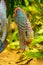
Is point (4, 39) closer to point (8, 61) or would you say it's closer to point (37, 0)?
point (8, 61)

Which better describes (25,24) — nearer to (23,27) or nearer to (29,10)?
(23,27)

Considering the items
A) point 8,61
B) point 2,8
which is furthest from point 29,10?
point 8,61

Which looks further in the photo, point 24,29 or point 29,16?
point 29,16

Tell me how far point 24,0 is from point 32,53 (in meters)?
1.90

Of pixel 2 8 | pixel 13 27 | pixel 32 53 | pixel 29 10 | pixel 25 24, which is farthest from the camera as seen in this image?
pixel 29 10

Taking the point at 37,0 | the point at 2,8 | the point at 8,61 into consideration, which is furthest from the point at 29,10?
Result: the point at 8,61

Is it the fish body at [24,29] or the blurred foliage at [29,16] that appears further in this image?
the blurred foliage at [29,16]

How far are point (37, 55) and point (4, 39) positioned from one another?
657 millimetres

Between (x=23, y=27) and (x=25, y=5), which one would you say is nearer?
(x=23, y=27)

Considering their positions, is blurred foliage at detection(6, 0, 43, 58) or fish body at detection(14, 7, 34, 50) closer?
fish body at detection(14, 7, 34, 50)

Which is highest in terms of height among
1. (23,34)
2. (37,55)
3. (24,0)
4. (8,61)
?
(24,0)

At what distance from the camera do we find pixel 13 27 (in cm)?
341

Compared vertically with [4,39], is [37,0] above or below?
above

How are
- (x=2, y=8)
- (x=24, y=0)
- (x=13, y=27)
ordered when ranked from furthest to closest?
(x=24, y=0)
(x=13, y=27)
(x=2, y=8)
